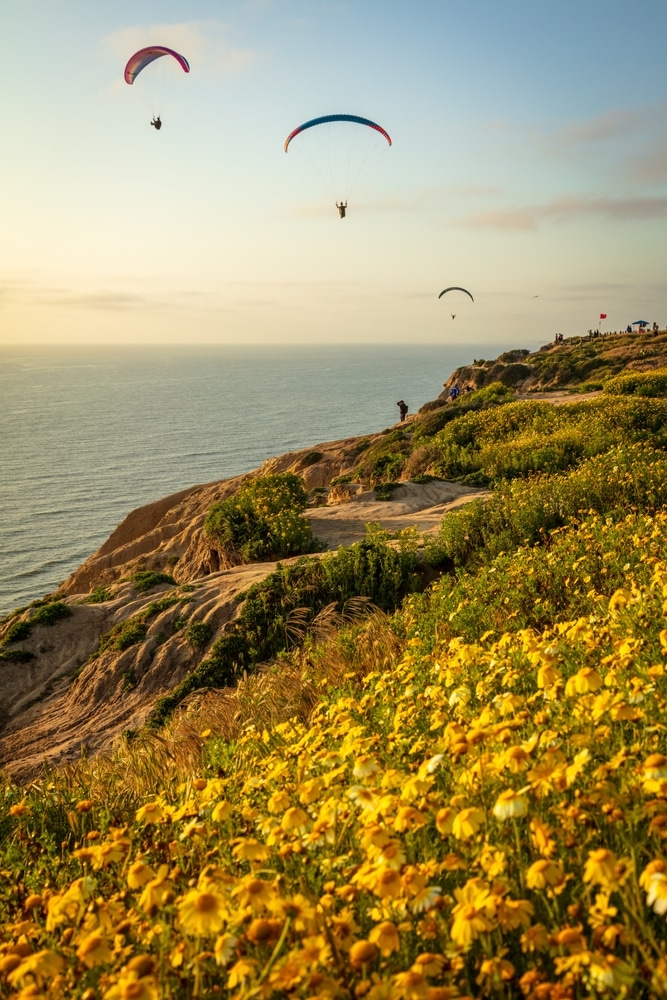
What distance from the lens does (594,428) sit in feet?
62.7

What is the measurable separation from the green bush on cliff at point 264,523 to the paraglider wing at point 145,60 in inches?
593

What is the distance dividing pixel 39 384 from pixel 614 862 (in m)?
196

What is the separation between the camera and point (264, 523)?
51.3ft

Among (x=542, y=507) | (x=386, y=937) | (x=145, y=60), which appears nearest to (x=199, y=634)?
(x=542, y=507)

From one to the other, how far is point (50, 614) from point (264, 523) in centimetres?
480

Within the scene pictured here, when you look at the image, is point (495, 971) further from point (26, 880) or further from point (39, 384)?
point (39, 384)

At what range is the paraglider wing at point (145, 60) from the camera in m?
23.1

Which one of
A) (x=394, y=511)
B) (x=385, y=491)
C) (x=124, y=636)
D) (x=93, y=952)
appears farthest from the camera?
(x=385, y=491)

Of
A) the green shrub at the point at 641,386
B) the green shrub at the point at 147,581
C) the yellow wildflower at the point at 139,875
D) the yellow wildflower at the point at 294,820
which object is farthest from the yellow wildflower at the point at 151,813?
the green shrub at the point at 641,386

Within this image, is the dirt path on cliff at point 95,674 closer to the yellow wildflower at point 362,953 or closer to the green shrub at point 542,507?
the green shrub at point 542,507

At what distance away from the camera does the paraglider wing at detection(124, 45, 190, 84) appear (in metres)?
23.1

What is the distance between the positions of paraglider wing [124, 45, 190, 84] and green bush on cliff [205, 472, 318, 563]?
15058 mm

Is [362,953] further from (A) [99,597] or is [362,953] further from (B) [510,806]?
(A) [99,597]

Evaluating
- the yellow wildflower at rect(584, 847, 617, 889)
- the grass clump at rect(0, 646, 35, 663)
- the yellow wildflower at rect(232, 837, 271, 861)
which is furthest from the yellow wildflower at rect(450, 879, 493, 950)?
the grass clump at rect(0, 646, 35, 663)
